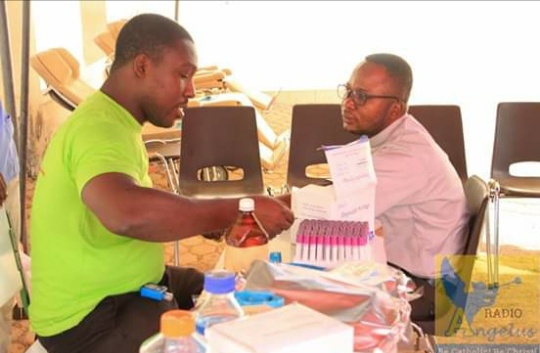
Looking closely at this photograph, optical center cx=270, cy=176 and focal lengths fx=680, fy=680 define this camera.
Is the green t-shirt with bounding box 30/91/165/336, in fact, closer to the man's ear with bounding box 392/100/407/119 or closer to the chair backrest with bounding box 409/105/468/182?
the man's ear with bounding box 392/100/407/119

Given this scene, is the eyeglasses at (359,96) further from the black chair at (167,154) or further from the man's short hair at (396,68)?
the black chair at (167,154)

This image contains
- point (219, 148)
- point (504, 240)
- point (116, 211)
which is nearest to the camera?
point (116, 211)

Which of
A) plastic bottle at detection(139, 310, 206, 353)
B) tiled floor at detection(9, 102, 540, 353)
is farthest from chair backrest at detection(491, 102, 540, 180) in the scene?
plastic bottle at detection(139, 310, 206, 353)

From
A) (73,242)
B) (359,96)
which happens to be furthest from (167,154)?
(73,242)

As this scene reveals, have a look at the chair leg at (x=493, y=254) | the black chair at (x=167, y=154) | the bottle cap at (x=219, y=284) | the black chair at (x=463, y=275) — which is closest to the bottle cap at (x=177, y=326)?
the bottle cap at (x=219, y=284)

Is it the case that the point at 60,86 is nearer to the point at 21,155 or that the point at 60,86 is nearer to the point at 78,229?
the point at 21,155

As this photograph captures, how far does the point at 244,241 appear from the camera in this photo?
1.37m

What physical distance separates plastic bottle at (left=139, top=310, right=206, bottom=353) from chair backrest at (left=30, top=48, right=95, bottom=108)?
3.06m

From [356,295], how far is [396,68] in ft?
4.25

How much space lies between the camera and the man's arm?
1322 millimetres

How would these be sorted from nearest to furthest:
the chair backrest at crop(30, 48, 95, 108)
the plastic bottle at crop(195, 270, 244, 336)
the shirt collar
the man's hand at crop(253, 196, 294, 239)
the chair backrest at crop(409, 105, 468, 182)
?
the plastic bottle at crop(195, 270, 244, 336) < the man's hand at crop(253, 196, 294, 239) < the shirt collar < the chair backrest at crop(409, 105, 468, 182) < the chair backrest at crop(30, 48, 95, 108)

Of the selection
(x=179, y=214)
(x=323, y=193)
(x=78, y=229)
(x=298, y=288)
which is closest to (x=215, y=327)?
(x=298, y=288)

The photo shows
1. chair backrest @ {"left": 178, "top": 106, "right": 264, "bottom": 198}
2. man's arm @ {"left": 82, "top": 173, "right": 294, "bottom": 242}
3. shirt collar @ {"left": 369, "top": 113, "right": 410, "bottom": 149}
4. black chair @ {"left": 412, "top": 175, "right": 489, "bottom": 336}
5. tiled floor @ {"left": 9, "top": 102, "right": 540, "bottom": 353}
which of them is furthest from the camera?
tiled floor @ {"left": 9, "top": 102, "right": 540, "bottom": 353}

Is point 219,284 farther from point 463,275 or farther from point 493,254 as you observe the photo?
point 493,254
